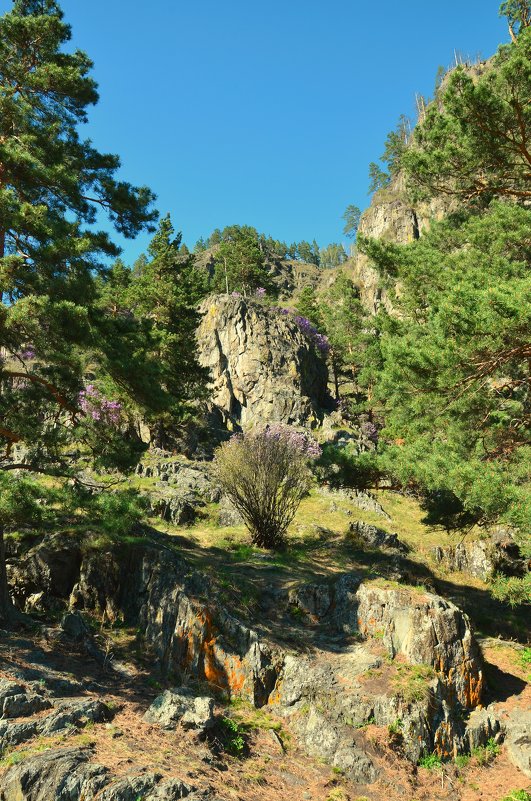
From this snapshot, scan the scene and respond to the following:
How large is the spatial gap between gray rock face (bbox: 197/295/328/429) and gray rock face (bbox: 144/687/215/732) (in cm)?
2644

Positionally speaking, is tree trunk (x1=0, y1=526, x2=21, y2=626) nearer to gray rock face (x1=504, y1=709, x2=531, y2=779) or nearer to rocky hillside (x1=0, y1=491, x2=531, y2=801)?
rocky hillside (x1=0, y1=491, x2=531, y2=801)

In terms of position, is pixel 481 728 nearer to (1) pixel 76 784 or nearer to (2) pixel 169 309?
(1) pixel 76 784

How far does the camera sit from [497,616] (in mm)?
12641

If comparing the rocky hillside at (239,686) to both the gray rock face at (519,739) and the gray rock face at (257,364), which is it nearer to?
the gray rock face at (519,739)

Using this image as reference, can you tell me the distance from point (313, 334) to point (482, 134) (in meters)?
30.8

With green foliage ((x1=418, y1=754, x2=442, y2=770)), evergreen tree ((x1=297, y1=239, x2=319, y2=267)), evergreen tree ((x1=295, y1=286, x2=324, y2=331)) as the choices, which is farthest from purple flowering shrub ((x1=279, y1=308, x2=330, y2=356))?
evergreen tree ((x1=297, y1=239, x2=319, y2=267))

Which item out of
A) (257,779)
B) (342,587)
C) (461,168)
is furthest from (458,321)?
(257,779)

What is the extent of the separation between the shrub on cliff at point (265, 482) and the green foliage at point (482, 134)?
27.9 feet

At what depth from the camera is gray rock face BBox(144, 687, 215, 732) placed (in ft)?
20.7

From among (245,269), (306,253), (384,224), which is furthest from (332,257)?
(245,269)

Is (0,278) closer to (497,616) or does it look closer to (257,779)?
(257,779)

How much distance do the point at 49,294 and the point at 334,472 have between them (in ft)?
26.7

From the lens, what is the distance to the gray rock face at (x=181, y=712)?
20.7 ft

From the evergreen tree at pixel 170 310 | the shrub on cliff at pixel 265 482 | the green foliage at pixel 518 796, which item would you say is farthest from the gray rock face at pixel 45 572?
the evergreen tree at pixel 170 310
